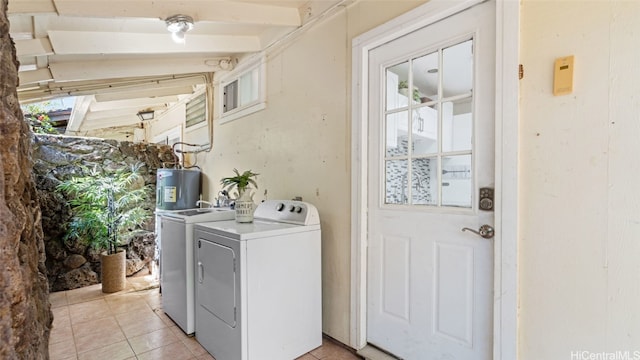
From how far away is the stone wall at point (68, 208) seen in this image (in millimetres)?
3578

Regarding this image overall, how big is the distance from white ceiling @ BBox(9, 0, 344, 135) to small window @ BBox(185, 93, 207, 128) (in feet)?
1.33

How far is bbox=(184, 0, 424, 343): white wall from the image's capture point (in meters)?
2.23

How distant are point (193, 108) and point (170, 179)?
135cm

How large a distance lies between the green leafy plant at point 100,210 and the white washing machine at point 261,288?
6.04 feet

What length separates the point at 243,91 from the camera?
3.47m

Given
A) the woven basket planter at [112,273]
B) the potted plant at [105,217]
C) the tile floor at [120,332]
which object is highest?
the potted plant at [105,217]

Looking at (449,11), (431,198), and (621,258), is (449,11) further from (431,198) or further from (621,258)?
(621,258)

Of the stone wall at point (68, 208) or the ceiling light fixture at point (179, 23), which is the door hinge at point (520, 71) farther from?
the stone wall at point (68, 208)

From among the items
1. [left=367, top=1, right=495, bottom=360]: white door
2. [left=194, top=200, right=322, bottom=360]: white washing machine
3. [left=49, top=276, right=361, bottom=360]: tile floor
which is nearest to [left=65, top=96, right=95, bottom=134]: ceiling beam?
[left=49, top=276, right=361, bottom=360]: tile floor

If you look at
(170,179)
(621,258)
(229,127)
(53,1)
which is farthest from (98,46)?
(621,258)

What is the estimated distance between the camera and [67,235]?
11.6 feet

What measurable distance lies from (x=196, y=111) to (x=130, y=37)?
1904mm

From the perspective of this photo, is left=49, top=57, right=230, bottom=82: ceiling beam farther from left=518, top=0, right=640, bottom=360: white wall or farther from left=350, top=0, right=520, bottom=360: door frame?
left=518, top=0, right=640, bottom=360: white wall

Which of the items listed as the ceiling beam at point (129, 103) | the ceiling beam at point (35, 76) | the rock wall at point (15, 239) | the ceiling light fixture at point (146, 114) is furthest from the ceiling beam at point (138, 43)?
the ceiling light fixture at point (146, 114)
